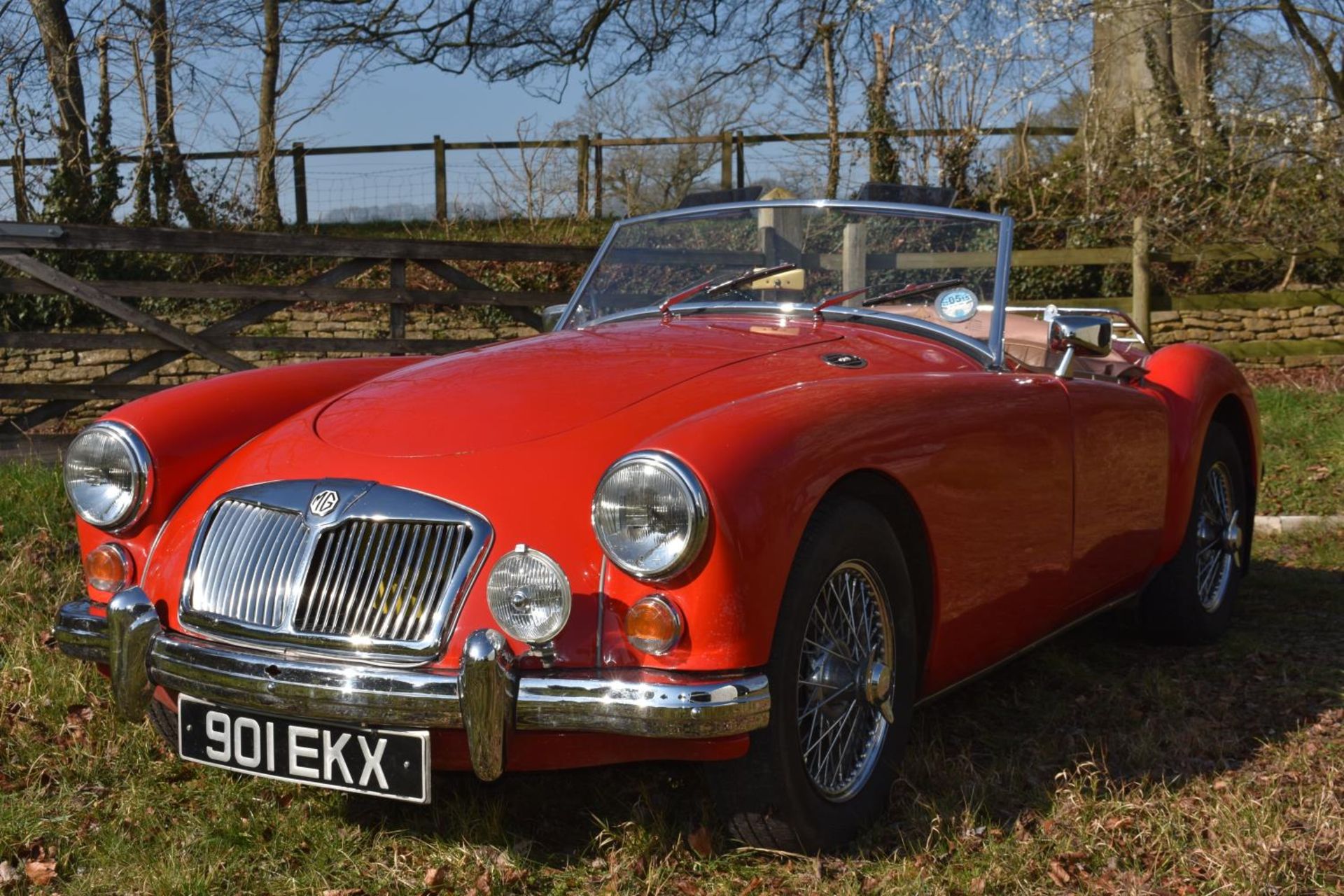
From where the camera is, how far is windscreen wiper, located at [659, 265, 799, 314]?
3969 mm

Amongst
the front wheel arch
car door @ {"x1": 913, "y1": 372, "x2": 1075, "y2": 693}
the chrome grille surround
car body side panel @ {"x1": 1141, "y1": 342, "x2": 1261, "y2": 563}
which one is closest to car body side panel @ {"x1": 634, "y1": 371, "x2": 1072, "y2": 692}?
car door @ {"x1": 913, "y1": 372, "x2": 1075, "y2": 693}

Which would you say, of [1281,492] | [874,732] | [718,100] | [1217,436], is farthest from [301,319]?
[874,732]

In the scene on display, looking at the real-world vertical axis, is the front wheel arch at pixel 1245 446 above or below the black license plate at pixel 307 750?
above

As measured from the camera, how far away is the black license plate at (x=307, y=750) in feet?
8.19

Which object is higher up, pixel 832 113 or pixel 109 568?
pixel 832 113

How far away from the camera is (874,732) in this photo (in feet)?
9.47

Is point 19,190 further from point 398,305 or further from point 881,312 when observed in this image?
point 881,312

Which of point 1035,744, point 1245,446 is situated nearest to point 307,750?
point 1035,744

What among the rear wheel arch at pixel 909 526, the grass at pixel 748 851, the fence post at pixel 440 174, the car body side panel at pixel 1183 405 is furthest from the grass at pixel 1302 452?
the fence post at pixel 440 174

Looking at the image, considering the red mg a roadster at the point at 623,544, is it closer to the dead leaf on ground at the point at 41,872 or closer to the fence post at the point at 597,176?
the dead leaf on ground at the point at 41,872

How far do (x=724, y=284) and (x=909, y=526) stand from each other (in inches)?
A: 50.0

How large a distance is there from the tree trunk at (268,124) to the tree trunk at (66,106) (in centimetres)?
198

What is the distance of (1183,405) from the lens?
4.26 metres

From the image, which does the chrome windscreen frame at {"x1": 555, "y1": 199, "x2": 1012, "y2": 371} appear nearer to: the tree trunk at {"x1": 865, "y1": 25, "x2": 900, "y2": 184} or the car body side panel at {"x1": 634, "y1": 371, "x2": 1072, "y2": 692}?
the car body side panel at {"x1": 634, "y1": 371, "x2": 1072, "y2": 692}
